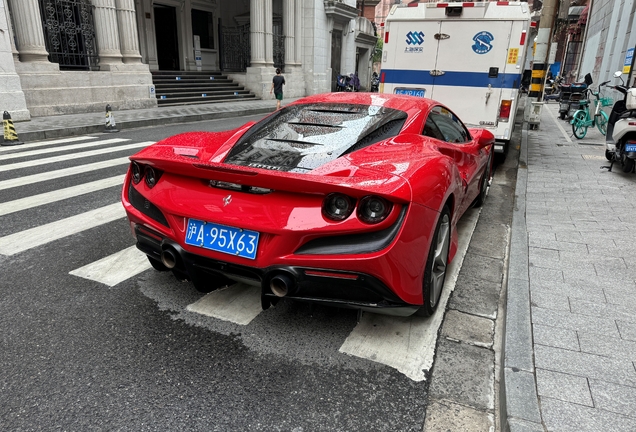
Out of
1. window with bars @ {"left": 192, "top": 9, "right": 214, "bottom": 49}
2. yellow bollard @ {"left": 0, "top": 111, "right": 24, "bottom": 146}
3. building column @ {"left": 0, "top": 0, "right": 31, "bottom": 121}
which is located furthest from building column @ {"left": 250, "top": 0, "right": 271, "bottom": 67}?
yellow bollard @ {"left": 0, "top": 111, "right": 24, "bottom": 146}

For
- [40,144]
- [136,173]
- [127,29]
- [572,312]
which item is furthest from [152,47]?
[572,312]

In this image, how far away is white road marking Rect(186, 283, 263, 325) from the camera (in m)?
3.19

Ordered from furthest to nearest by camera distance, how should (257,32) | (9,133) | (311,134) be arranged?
1. (257,32)
2. (9,133)
3. (311,134)

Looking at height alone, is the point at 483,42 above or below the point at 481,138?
above

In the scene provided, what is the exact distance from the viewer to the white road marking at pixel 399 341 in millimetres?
2770

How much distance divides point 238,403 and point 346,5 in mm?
28848

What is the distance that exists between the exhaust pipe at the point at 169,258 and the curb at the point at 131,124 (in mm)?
9483

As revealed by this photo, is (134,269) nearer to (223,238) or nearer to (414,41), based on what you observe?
(223,238)

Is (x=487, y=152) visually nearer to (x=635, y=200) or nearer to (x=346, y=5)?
(x=635, y=200)

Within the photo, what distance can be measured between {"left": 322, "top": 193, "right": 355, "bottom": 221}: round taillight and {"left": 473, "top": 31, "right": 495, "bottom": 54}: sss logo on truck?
6.78 metres

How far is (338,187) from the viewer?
247 centimetres

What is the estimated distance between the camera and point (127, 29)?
15.7 metres

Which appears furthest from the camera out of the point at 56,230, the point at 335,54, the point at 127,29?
the point at 335,54

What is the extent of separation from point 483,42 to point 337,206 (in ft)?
22.4
